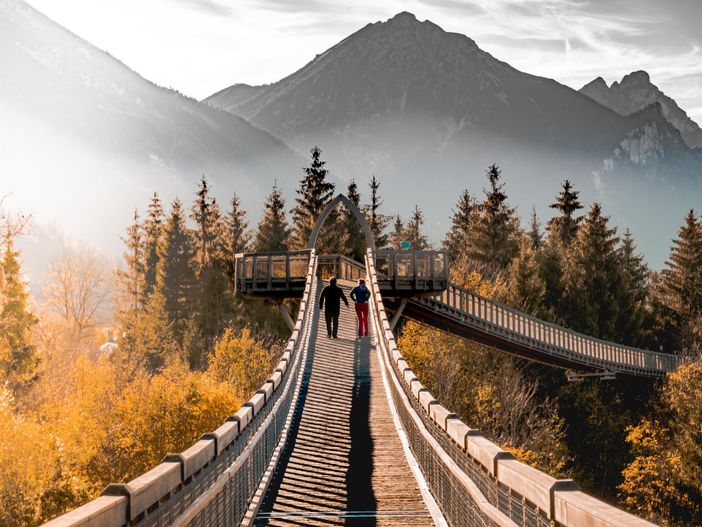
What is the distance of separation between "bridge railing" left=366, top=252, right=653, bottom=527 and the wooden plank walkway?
398 millimetres

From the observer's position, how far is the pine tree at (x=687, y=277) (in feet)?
206

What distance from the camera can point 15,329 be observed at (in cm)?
5881

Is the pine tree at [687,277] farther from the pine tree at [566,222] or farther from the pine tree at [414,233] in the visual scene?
the pine tree at [414,233]

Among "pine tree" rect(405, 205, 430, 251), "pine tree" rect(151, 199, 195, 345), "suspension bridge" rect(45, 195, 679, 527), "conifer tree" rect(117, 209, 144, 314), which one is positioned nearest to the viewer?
"suspension bridge" rect(45, 195, 679, 527)

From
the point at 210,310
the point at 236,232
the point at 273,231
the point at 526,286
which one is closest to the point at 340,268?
the point at 526,286

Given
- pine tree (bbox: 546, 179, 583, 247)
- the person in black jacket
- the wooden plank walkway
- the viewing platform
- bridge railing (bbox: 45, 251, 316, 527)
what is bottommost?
the wooden plank walkway

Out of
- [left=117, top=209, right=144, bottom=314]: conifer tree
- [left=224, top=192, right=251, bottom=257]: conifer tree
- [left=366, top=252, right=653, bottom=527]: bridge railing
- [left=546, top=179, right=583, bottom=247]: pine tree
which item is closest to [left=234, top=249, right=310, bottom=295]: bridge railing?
[left=366, top=252, right=653, bottom=527]: bridge railing

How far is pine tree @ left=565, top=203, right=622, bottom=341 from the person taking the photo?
63750mm

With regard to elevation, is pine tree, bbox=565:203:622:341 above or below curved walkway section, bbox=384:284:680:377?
above

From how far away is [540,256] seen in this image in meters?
65.9

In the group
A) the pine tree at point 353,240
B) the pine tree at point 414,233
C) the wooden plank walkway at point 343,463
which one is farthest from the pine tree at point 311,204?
the wooden plank walkway at point 343,463

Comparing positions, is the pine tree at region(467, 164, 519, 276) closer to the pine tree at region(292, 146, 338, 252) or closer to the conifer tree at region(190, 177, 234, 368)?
the pine tree at region(292, 146, 338, 252)

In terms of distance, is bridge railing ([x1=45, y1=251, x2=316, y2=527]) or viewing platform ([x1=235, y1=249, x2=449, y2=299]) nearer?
bridge railing ([x1=45, y1=251, x2=316, y2=527])

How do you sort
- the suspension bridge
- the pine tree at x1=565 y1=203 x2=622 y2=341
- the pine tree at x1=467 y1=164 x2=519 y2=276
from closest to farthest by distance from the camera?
the suspension bridge, the pine tree at x1=565 y1=203 x2=622 y2=341, the pine tree at x1=467 y1=164 x2=519 y2=276
